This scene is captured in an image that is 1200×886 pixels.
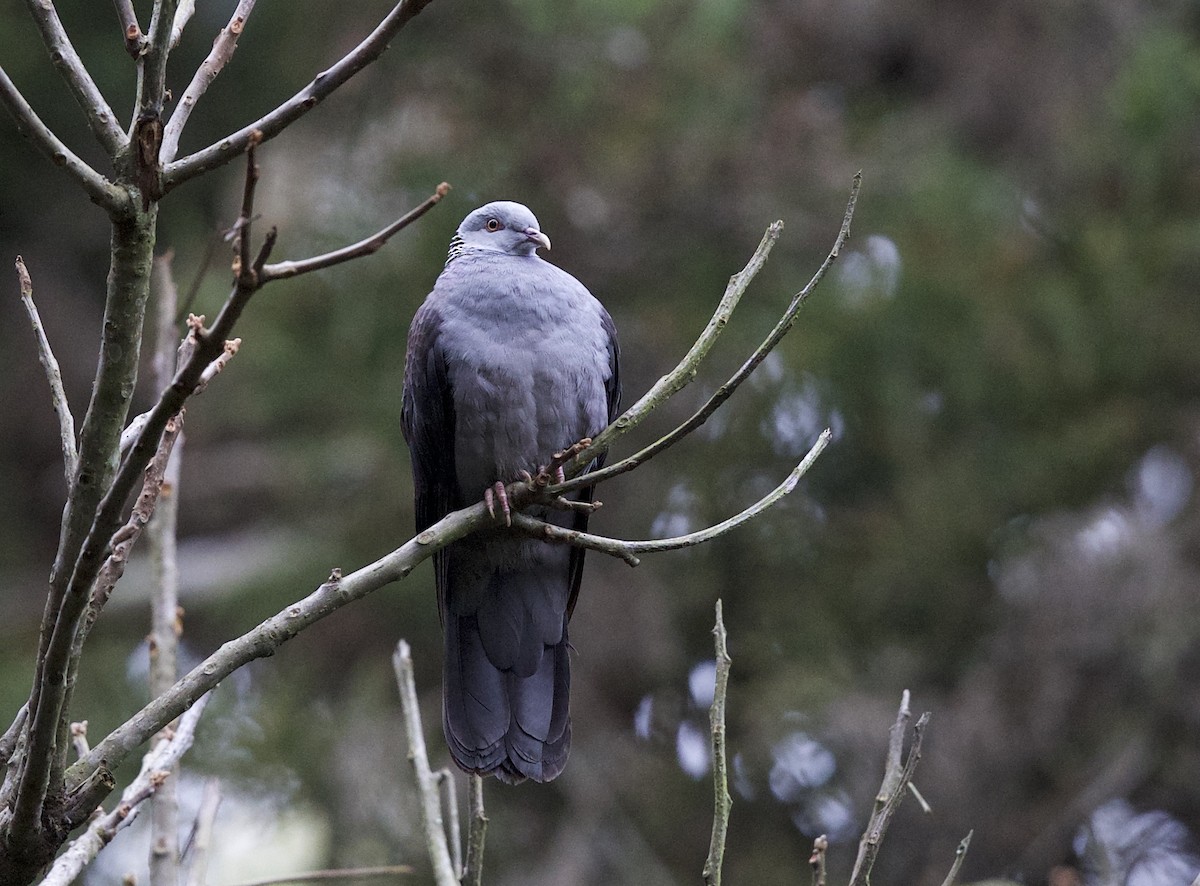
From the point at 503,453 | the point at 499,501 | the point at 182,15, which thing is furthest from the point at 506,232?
the point at 182,15

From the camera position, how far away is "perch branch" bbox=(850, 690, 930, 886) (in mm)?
2383

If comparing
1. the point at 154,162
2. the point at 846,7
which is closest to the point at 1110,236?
the point at 846,7

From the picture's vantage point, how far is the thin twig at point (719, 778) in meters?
2.27

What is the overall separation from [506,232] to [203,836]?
2.11 meters

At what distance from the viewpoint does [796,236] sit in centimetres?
813

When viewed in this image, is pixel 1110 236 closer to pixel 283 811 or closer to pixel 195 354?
pixel 283 811

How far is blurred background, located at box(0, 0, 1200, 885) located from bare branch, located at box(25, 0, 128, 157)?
17.2 feet

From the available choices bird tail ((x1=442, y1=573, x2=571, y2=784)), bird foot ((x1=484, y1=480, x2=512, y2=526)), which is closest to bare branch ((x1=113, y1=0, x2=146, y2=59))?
bird foot ((x1=484, y1=480, x2=512, y2=526))

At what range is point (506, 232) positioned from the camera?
14.3 ft

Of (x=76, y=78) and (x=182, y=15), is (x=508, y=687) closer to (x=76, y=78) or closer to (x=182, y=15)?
(x=182, y=15)

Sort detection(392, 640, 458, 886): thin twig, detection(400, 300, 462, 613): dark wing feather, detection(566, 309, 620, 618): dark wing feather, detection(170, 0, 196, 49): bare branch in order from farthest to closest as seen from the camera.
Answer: detection(566, 309, 620, 618): dark wing feather
detection(400, 300, 462, 613): dark wing feather
detection(392, 640, 458, 886): thin twig
detection(170, 0, 196, 49): bare branch

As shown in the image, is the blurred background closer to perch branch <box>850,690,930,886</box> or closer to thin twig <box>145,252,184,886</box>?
thin twig <box>145,252,184,886</box>

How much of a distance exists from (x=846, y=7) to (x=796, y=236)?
2.83m

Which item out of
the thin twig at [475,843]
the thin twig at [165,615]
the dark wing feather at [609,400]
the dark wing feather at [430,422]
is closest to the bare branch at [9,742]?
the thin twig at [165,615]
